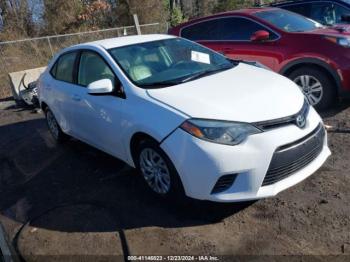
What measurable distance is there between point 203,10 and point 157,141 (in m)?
21.0

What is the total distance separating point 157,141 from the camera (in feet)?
12.0

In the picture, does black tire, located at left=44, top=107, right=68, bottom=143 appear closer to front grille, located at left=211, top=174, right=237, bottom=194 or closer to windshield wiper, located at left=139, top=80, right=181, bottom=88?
windshield wiper, located at left=139, top=80, right=181, bottom=88

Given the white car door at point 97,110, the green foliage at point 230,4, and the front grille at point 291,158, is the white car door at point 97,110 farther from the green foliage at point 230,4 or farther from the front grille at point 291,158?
the green foliage at point 230,4

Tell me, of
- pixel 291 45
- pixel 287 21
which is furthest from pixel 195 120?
pixel 287 21

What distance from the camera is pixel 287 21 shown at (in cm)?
677

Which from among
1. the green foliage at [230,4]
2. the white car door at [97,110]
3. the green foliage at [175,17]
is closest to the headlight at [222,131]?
the white car door at [97,110]

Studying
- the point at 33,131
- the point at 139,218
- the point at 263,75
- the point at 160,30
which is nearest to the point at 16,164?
the point at 33,131

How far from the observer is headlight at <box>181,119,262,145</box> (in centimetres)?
334

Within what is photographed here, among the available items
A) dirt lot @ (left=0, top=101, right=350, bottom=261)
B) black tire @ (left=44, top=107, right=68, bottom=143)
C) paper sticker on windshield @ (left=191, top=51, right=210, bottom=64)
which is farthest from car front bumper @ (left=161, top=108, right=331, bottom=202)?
black tire @ (left=44, top=107, right=68, bottom=143)

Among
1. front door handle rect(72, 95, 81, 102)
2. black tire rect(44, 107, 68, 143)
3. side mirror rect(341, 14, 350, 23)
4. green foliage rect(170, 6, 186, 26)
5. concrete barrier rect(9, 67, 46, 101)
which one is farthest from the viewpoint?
green foliage rect(170, 6, 186, 26)

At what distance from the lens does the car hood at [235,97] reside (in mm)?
3467

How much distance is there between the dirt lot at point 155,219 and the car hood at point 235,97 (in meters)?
0.89

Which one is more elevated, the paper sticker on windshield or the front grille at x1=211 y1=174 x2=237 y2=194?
the paper sticker on windshield

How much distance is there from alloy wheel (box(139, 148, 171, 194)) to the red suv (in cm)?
318
